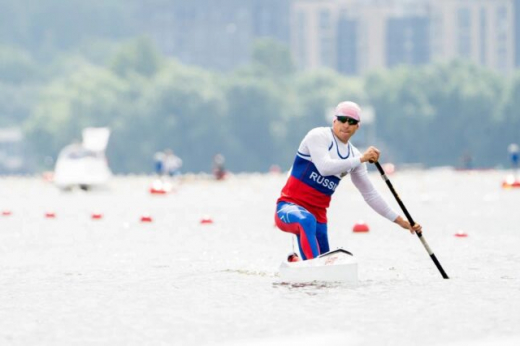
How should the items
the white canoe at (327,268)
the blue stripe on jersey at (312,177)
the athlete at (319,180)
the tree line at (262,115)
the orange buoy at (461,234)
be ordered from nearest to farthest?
the white canoe at (327,268) < the athlete at (319,180) < the blue stripe on jersey at (312,177) < the orange buoy at (461,234) < the tree line at (262,115)

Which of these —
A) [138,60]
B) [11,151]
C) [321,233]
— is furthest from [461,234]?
[11,151]

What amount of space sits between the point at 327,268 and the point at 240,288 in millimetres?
748

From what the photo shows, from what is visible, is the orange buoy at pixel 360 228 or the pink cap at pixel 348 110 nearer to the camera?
the pink cap at pixel 348 110

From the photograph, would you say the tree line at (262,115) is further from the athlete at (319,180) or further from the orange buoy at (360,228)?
the athlete at (319,180)

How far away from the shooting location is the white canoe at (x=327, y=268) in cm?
1358

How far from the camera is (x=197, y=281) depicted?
1446 centimetres

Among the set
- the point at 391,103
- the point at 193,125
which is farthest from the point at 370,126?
the point at 193,125

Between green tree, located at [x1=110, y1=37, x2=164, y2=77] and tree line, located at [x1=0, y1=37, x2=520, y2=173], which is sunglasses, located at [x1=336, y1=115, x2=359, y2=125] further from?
green tree, located at [x1=110, y1=37, x2=164, y2=77]

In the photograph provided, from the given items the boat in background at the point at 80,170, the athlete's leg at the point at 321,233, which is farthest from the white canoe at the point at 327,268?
the boat in background at the point at 80,170

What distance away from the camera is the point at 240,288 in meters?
13.8

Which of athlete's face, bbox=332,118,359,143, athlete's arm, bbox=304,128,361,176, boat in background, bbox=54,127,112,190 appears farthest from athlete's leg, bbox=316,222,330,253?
boat in background, bbox=54,127,112,190

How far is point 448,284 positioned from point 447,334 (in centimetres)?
335

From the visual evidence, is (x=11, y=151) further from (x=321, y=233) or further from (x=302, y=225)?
(x=302, y=225)

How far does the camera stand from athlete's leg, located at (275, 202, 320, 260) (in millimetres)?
13727
